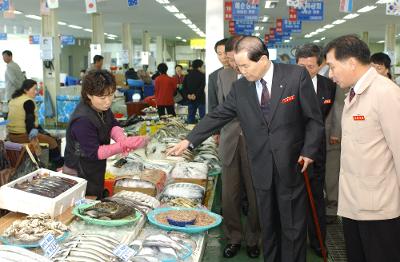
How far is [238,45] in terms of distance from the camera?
3502 millimetres

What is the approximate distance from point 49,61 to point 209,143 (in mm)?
10478

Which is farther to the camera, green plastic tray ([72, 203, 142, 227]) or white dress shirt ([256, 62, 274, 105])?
white dress shirt ([256, 62, 274, 105])

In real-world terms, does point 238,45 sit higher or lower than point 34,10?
lower

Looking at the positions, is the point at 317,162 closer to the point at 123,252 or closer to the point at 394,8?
the point at 123,252

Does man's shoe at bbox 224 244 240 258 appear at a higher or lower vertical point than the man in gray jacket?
lower

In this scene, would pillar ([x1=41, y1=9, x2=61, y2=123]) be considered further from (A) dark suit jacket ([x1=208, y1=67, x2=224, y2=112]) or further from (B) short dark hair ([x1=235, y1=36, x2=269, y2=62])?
(B) short dark hair ([x1=235, y1=36, x2=269, y2=62])

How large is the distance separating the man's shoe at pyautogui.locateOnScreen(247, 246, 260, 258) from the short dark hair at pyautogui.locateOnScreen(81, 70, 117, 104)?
2.21 metres

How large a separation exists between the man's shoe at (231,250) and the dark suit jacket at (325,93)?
1.62 meters

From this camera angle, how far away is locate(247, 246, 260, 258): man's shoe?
15.7 feet

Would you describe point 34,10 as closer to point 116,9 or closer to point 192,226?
point 116,9

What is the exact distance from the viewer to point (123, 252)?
2.60m

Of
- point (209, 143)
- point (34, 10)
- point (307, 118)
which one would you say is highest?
point (34, 10)

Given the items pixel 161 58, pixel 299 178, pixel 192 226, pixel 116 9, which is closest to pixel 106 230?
pixel 192 226

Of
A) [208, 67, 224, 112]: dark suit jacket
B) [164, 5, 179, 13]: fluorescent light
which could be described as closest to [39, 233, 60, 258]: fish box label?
[208, 67, 224, 112]: dark suit jacket
